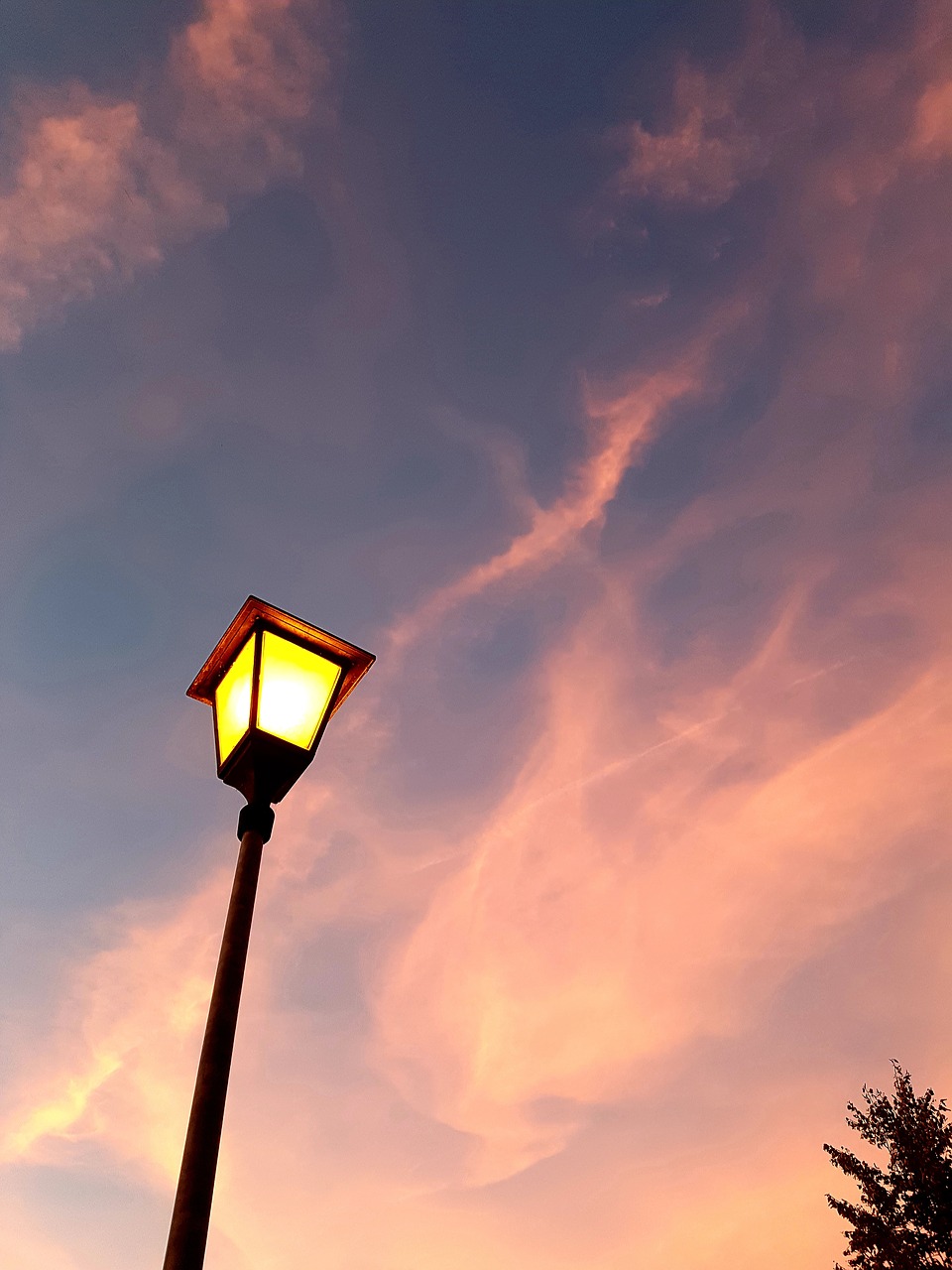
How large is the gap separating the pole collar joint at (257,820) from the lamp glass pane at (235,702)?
1.09 ft

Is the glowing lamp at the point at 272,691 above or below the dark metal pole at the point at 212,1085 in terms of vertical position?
above

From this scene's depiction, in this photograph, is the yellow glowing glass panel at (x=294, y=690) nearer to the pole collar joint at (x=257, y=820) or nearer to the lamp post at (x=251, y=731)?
the lamp post at (x=251, y=731)

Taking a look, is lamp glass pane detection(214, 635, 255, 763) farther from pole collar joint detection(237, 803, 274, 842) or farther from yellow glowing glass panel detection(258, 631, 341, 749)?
pole collar joint detection(237, 803, 274, 842)

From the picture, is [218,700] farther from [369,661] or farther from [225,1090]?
[225,1090]

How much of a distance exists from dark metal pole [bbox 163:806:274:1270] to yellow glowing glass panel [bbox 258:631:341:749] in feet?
1.77

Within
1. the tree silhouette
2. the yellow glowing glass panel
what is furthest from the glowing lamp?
the tree silhouette

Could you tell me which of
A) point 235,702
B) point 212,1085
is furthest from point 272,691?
point 212,1085

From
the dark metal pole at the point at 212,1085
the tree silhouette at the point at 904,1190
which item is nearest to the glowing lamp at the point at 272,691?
the dark metal pole at the point at 212,1085

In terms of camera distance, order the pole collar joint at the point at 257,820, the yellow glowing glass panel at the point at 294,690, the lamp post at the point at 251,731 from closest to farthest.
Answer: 1. the lamp post at the point at 251,731
2. the pole collar joint at the point at 257,820
3. the yellow glowing glass panel at the point at 294,690

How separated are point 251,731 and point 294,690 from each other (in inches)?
13.3

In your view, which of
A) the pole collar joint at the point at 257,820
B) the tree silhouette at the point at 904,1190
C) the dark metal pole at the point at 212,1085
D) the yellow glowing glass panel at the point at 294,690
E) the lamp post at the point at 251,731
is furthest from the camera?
the tree silhouette at the point at 904,1190

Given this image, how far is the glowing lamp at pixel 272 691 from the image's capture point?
3.54m

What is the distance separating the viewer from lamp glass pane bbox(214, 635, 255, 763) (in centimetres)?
368

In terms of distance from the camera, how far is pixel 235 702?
3.82m
